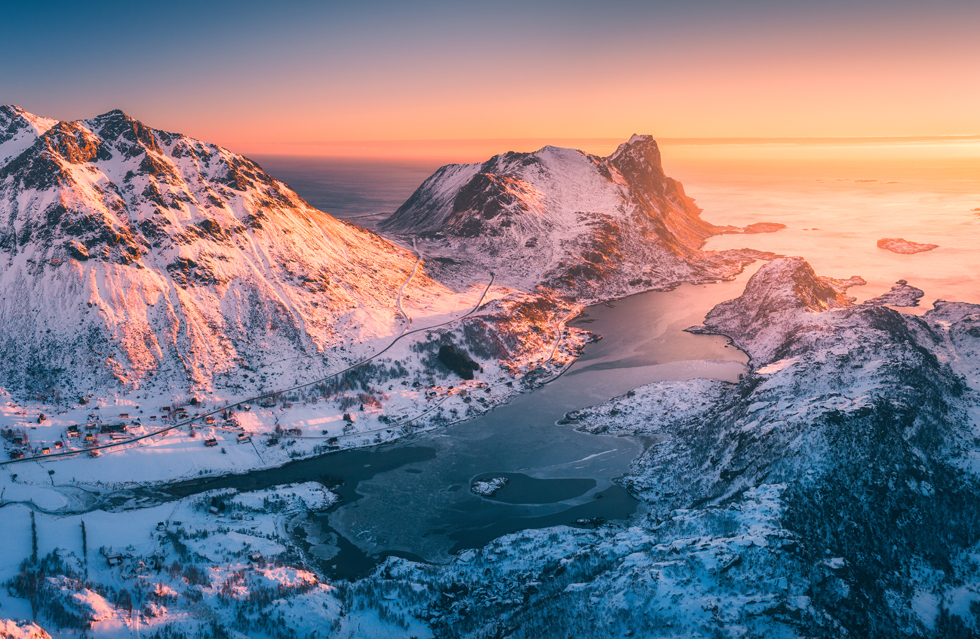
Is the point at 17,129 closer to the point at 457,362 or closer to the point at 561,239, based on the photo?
the point at 457,362

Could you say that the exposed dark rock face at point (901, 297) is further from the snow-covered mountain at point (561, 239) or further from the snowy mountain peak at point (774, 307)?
the snow-covered mountain at point (561, 239)

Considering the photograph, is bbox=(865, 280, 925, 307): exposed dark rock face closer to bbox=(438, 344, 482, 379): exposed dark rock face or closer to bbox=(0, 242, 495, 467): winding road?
bbox=(0, 242, 495, 467): winding road

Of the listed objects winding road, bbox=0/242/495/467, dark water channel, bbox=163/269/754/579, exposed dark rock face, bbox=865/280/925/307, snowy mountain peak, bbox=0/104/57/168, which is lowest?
dark water channel, bbox=163/269/754/579

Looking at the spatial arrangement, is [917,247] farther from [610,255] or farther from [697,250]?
[610,255]

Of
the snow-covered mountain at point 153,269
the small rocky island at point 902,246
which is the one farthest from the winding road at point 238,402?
the small rocky island at point 902,246

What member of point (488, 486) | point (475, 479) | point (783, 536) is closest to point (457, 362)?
point (475, 479)

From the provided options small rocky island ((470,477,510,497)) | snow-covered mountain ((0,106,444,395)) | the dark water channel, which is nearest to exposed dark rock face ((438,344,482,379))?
the dark water channel
